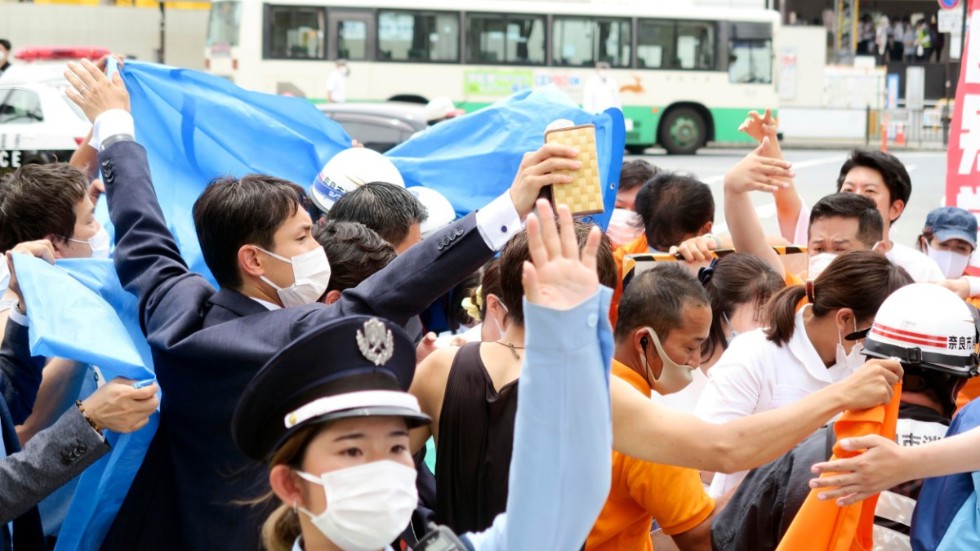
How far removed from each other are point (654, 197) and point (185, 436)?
115 inches

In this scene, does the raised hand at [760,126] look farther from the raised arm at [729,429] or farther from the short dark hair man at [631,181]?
the raised arm at [729,429]

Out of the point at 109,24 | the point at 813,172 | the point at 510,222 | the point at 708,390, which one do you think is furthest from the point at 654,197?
the point at 109,24

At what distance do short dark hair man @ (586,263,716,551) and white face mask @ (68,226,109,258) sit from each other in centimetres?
195

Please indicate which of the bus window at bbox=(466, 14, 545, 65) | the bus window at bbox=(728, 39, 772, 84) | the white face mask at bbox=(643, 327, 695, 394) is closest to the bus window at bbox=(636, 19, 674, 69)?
the bus window at bbox=(728, 39, 772, 84)

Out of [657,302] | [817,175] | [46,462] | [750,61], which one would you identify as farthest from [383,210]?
[750,61]

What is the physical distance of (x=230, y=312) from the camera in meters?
3.08

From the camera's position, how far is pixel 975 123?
21.5 feet

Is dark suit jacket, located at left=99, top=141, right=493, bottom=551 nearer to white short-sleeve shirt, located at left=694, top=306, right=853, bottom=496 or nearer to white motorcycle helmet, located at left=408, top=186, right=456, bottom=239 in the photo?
white short-sleeve shirt, located at left=694, top=306, right=853, bottom=496

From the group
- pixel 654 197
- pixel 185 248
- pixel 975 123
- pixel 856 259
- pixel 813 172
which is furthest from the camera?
pixel 813 172

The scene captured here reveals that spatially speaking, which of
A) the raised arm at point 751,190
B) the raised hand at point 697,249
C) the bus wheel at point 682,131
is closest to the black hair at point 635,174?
the raised arm at point 751,190

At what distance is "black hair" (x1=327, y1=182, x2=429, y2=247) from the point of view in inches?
173

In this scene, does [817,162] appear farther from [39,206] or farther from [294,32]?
[39,206]

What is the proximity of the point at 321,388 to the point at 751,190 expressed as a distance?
9.39 feet

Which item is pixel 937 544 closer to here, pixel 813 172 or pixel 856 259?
pixel 856 259
